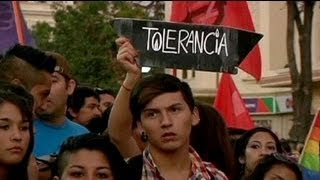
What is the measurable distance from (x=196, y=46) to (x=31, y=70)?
76 cm

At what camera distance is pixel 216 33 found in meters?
4.61

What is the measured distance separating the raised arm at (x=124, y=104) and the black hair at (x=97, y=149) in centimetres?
34

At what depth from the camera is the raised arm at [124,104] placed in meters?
4.02

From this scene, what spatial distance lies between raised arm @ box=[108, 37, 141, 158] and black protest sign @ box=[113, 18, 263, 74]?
264 millimetres

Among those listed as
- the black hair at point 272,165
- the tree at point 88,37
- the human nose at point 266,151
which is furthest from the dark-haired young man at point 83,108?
the tree at point 88,37

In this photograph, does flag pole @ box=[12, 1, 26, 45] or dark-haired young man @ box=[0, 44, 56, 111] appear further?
flag pole @ box=[12, 1, 26, 45]

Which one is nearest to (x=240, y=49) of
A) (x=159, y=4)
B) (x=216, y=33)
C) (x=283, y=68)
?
(x=216, y=33)

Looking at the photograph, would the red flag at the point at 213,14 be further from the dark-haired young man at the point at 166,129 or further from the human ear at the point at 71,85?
the dark-haired young man at the point at 166,129

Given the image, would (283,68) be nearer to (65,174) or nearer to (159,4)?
(159,4)

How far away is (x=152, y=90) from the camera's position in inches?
150

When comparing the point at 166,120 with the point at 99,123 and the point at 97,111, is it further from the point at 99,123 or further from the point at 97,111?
the point at 97,111

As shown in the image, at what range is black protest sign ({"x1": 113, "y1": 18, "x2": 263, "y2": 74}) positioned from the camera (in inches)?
174

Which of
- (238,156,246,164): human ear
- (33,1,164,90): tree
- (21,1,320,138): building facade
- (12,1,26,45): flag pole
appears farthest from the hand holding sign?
(21,1,320,138): building facade

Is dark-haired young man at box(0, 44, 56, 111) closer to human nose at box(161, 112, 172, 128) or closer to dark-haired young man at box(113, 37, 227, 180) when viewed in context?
dark-haired young man at box(113, 37, 227, 180)
